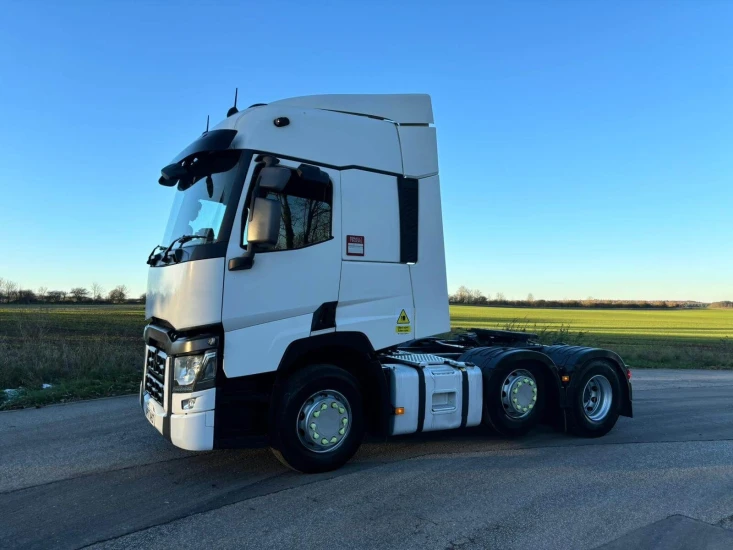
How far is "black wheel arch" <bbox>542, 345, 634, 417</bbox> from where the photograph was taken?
6.41m

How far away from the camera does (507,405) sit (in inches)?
237

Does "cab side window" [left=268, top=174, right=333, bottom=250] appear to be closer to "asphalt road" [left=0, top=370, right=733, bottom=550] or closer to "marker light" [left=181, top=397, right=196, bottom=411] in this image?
"marker light" [left=181, top=397, right=196, bottom=411]

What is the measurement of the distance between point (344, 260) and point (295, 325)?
2.58ft

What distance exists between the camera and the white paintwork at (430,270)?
555 centimetres

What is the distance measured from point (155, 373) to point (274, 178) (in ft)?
7.12

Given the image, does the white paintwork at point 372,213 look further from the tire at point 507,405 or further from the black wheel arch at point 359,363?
the tire at point 507,405

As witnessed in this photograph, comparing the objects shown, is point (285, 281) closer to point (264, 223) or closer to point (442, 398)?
point (264, 223)

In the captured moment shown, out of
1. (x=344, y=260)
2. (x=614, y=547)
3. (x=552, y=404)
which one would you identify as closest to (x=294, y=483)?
(x=344, y=260)

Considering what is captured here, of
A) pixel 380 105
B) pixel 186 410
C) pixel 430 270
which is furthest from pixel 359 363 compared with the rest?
pixel 380 105

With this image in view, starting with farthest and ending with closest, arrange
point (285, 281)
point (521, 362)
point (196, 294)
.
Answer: point (521, 362), point (285, 281), point (196, 294)

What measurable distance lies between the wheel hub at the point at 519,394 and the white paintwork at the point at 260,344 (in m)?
2.59

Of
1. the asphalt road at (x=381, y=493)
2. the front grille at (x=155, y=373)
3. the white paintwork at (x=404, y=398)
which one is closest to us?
the asphalt road at (x=381, y=493)

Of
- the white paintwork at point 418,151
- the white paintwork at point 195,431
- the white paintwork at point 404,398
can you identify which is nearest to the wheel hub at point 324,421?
the white paintwork at point 404,398

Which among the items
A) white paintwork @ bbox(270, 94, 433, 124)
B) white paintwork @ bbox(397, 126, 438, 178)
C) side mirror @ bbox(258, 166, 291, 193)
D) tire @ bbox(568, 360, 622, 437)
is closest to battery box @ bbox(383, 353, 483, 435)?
tire @ bbox(568, 360, 622, 437)
